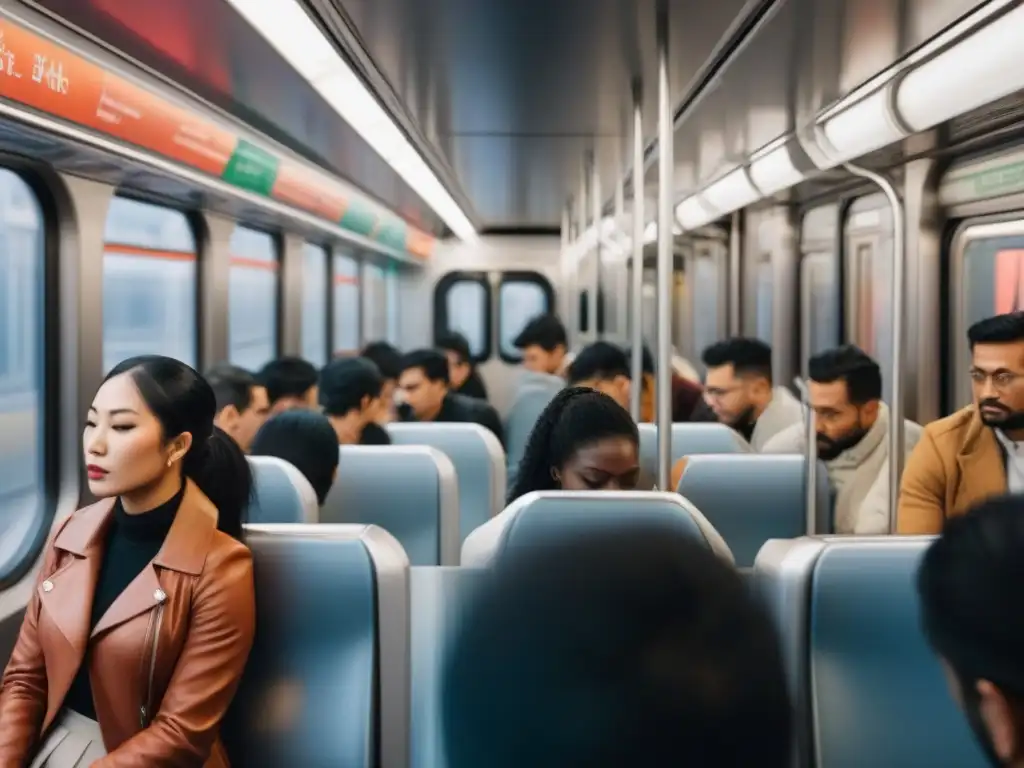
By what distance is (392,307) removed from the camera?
13.9 m

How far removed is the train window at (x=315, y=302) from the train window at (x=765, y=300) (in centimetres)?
318

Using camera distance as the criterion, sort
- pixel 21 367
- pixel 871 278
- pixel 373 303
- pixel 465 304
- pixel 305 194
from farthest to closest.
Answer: pixel 465 304
pixel 373 303
pixel 305 194
pixel 871 278
pixel 21 367

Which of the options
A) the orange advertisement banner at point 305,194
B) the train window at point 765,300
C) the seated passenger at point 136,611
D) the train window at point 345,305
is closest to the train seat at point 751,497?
the seated passenger at point 136,611

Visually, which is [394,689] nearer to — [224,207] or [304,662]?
[304,662]

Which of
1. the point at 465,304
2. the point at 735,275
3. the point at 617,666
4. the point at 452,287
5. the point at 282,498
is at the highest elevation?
the point at 452,287

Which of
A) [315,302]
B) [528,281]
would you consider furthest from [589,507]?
[528,281]

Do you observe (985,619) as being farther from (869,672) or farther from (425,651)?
(425,651)

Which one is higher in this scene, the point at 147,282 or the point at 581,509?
the point at 147,282

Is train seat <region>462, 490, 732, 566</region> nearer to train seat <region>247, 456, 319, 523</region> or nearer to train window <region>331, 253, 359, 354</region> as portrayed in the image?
train seat <region>247, 456, 319, 523</region>

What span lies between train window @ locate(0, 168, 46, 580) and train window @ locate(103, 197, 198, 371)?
315mm

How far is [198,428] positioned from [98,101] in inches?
83.3

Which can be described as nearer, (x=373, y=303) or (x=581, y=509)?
(x=581, y=509)

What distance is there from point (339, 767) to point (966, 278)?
317 centimetres

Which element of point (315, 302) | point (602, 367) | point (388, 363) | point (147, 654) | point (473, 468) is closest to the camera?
point (147, 654)
